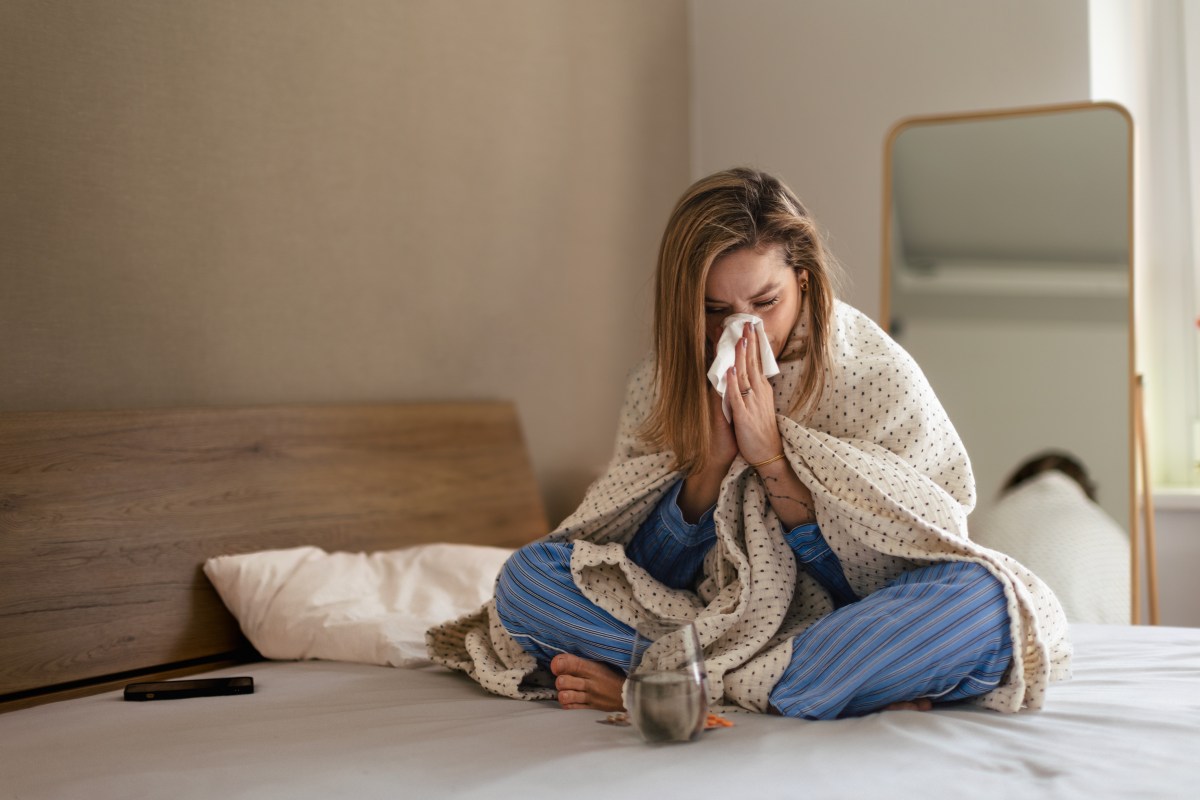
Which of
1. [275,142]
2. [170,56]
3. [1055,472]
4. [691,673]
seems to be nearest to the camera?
[691,673]

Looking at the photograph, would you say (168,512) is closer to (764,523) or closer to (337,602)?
(337,602)

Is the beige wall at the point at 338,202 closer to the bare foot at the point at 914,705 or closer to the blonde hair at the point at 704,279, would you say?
the blonde hair at the point at 704,279

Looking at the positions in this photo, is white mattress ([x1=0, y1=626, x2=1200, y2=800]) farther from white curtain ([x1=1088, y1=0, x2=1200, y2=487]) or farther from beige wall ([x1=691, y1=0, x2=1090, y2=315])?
beige wall ([x1=691, y1=0, x2=1090, y2=315])

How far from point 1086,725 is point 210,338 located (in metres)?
1.51

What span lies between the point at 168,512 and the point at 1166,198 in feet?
8.49

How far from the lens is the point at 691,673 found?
1.27 m

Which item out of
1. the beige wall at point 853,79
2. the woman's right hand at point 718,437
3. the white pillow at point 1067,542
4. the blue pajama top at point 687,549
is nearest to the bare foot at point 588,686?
the blue pajama top at point 687,549

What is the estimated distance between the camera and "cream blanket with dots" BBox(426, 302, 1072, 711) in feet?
4.92

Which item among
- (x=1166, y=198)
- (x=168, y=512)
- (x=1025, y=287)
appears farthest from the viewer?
(x=1166, y=198)

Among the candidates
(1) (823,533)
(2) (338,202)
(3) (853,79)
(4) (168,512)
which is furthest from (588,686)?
(3) (853,79)

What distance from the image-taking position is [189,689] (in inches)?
66.2

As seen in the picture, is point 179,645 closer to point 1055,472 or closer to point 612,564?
point 612,564

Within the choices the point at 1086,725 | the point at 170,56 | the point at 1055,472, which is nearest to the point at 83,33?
the point at 170,56

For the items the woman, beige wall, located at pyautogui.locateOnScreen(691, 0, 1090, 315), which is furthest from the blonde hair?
beige wall, located at pyautogui.locateOnScreen(691, 0, 1090, 315)
